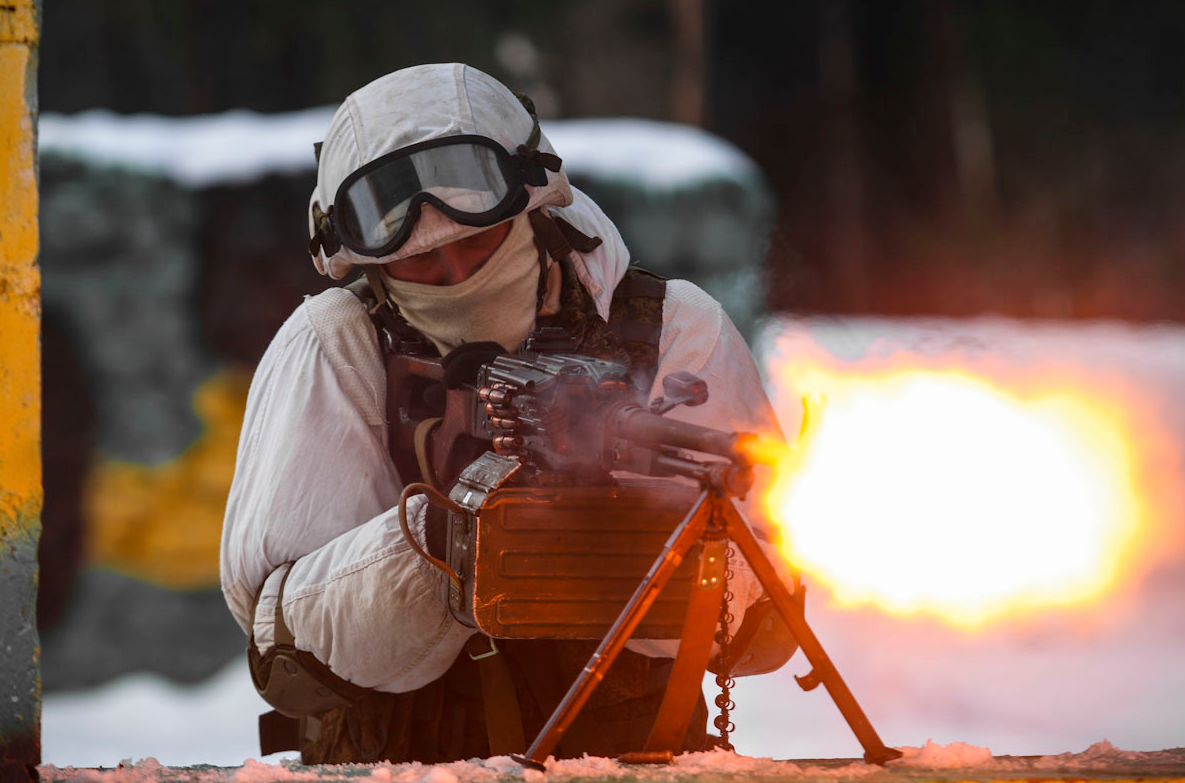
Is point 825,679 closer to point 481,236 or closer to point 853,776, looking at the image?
point 853,776

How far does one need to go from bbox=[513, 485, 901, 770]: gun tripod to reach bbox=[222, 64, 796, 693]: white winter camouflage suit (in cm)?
34

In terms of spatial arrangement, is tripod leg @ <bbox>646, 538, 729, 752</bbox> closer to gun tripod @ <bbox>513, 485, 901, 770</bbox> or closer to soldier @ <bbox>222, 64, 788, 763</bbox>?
gun tripod @ <bbox>513, 485, 901, 770</bbox>

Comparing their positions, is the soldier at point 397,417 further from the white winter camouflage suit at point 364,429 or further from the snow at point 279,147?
the snow at point 279,147

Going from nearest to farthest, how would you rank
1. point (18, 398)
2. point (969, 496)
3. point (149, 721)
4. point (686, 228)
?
point (18, 398) → point (686, 228) → point (149, 721) → point (969, 496)

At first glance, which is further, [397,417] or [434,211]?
[397,417]

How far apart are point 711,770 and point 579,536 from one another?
255 millimetres

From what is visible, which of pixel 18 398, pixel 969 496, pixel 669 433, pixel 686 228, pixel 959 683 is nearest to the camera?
pixel 669 433

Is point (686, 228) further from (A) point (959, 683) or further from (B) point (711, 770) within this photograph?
(B) point (711, 770)

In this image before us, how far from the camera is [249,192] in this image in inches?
195

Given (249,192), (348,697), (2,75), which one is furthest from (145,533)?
(2,75)

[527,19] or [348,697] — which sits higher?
[527,19]

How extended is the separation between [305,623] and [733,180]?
3.46m

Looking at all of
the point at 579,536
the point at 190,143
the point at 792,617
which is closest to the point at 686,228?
the point at 190,143

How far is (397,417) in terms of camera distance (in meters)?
1.74
